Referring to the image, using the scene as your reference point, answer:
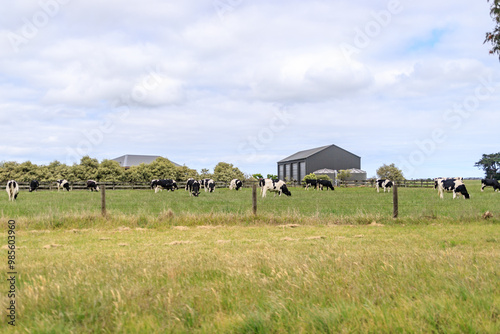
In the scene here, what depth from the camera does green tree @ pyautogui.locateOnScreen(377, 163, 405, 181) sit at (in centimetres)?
8186

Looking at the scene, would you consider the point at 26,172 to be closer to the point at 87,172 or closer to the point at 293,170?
the point at 87,172

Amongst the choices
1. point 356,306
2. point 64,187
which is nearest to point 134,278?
point 356,306

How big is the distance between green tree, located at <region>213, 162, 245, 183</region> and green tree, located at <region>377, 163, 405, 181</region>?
28.6 m

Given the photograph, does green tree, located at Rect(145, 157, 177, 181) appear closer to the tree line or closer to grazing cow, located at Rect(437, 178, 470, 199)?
the tree line

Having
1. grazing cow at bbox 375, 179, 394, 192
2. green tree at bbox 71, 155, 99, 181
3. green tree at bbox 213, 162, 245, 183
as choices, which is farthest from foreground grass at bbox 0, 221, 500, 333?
green tree at bbox 213, 162, 245, 183

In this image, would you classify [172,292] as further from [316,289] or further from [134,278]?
[316,289]

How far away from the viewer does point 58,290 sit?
189 inches

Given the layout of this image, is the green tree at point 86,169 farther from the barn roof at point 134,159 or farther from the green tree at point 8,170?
the barn roof at point 134,159

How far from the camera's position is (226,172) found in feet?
260

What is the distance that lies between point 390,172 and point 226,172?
3339cm

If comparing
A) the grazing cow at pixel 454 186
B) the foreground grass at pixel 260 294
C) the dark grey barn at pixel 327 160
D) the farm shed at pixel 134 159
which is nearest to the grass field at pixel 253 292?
the foreground grass at pixel 260 294

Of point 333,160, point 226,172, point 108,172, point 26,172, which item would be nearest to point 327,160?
point 333,160

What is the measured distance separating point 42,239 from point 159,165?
2514 inches

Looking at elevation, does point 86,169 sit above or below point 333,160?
below
